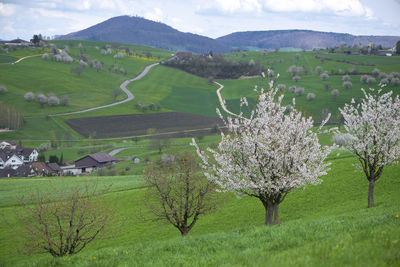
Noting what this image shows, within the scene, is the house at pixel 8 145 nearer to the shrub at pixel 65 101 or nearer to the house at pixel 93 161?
the house at pixel 93 161

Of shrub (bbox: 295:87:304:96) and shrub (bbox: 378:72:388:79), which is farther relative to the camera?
shrub (bbox: 295:87:304:96)

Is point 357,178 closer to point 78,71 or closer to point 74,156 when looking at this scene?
point 74,156

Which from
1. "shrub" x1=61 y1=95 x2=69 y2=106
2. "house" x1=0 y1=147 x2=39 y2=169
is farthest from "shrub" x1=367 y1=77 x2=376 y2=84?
"house" x1=0 y1=147 x2=39 y2=169

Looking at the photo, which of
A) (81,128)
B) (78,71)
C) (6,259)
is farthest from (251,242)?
(78,71)

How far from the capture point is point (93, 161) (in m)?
105

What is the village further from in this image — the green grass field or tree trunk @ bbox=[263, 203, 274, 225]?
tree trunk @ bbox=[263, 203, 274, 225]

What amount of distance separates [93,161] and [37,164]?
664 inches

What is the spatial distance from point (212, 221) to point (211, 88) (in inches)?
6710

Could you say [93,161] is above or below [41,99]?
below

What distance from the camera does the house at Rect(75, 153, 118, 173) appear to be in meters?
103

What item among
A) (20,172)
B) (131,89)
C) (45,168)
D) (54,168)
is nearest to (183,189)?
(54,168)

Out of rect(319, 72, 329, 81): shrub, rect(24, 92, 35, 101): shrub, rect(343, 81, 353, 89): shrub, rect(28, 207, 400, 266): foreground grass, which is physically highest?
rect(319, 72, 329, 81): shrub

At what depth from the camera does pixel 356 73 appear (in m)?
182

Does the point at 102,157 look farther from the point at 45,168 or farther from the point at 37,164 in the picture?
the point at 37,164
